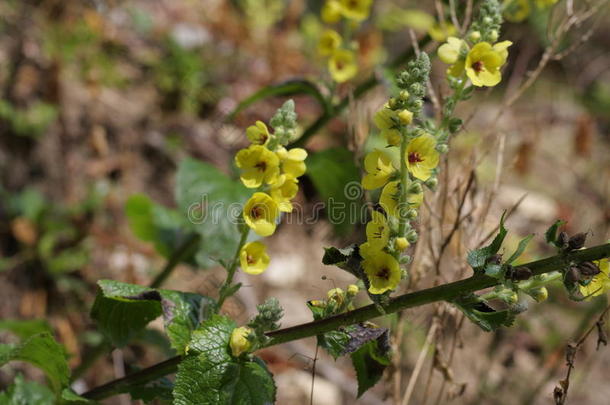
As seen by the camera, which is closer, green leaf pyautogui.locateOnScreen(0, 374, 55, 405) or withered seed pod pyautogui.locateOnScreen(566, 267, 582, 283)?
Answer: withered seed pod pyautogui.locateOnScreen(566, 267, 582, 283)

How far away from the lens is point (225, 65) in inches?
142

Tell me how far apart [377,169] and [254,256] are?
10.3 inches

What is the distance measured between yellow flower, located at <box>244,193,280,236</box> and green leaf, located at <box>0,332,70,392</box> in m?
0.45

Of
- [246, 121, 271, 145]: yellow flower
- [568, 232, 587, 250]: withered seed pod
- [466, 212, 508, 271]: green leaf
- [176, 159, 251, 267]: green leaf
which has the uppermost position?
[176, 159, 251, 267]: green leaf

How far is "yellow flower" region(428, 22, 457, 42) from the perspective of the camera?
165 centimetres

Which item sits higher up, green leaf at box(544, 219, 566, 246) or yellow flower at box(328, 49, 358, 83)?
yellow flower at box(328, 49, 358, 83)

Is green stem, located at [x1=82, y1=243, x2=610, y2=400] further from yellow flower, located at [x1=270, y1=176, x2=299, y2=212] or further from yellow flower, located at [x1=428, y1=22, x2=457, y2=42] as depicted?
yellow flower, located at [x1=428, y1=22, x2=457, y2=42]

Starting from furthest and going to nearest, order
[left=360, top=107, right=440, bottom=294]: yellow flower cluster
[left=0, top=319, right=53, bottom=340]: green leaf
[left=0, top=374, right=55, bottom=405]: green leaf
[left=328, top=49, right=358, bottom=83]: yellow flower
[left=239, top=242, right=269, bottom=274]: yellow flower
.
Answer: [left=328, top=49, right=358, bottom=83]: yellow flower
[left=0, top=319, right=53, bottom=340]: green leaf
[left=0, top=374, right=55, bottom=405]: green leaf
[left=239, top=242, right=269, bottom=274]: yellow flower
[left=360, top=107, right=440, bottom=294]: yellow flower cluster

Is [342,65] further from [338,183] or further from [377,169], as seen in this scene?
[377,169]

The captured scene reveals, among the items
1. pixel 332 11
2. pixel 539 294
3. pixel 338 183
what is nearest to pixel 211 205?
pixel 338 183

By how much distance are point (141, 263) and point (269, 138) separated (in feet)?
5.87

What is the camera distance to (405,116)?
0.92m

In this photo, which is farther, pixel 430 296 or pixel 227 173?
pixel 227 173

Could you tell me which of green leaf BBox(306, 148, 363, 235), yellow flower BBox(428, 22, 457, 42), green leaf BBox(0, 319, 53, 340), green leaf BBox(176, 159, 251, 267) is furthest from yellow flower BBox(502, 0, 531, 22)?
green leaf BBox(0, 319, 53, 340)
